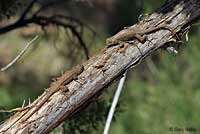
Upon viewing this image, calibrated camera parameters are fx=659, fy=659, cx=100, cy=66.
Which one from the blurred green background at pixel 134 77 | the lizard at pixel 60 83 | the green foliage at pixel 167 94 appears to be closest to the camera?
the lizard at pixel 60 83

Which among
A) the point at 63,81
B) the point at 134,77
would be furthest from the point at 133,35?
the point at 134,77

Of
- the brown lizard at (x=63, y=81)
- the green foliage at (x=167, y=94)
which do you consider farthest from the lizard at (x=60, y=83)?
the green foliage at (x=167, y=94)

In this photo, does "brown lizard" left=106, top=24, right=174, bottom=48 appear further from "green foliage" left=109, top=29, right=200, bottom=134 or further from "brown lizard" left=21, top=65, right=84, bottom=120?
"green foliage" left=109, top=29, right=200, bottom=134

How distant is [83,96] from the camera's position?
181 cm

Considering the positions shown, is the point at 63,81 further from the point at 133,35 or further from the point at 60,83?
the point at 133,35

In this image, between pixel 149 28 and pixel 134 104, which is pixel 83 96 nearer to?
pixel 149 28

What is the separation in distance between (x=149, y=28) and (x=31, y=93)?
4487 millimetres

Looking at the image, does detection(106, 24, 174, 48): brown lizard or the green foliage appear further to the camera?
the green foliage

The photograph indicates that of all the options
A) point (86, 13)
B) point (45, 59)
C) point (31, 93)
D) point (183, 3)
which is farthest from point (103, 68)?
point (86, 13)

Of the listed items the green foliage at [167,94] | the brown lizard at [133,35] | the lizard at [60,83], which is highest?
the green foliage at [167,94]

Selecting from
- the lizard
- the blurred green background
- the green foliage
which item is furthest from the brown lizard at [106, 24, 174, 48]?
the green foliage

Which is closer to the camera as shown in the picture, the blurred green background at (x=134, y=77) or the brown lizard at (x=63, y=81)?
the brown lizard at (x=63, y=81)

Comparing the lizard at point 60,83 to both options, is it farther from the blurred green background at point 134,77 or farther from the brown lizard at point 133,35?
the blurred green background at point 134,77

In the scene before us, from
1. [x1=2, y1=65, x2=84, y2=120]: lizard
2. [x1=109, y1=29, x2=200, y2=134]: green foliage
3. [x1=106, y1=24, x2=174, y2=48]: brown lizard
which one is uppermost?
[x1=109, y1=29, x2=200, y2=134]: green foliage
